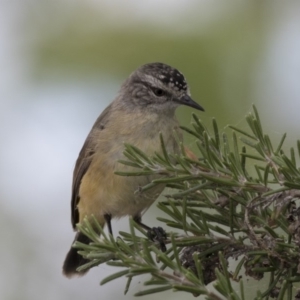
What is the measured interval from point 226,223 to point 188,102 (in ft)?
5.53

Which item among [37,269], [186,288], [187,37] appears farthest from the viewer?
[37,269]

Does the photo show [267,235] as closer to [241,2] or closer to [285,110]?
[285,110]

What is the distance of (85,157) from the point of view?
4.72 meters

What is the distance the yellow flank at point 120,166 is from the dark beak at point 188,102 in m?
0.17

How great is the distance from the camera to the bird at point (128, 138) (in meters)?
4.11

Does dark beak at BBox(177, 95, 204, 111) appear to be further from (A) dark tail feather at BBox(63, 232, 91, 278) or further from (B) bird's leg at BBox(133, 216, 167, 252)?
(A) dark tail feather at BBox(63, 232, 91, 278)

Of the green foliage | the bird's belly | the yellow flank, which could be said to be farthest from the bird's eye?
the green foliage

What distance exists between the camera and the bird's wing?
4625mm

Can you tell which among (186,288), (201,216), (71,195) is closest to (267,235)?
(201,216)

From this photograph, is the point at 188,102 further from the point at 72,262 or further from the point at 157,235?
the point at 72,262

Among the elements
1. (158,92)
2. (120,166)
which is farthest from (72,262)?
(158,92)

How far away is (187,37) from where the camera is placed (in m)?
3.83

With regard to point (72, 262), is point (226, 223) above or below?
above

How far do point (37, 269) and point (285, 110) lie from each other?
2.38 metres
